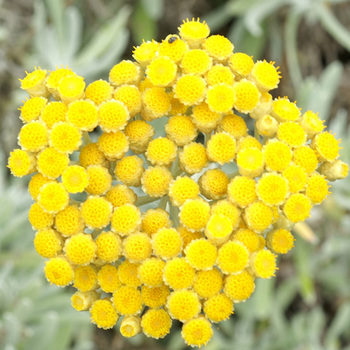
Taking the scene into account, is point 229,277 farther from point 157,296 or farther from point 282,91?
point 282,91

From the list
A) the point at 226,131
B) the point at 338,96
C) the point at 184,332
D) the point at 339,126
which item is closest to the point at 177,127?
the point at 226,131

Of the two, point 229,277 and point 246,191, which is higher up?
point 246,191

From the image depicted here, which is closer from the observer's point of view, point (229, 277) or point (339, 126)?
point (229, 277)

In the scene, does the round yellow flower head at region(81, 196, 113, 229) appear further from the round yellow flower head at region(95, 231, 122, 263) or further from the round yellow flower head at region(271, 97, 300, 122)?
the round yellow flower head at region(271, 97, 300, 122)

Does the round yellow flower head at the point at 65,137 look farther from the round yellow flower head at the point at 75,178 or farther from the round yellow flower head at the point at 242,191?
the round yellow flower head at the point at 242,191

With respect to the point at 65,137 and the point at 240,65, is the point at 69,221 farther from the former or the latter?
the point at 240,65
